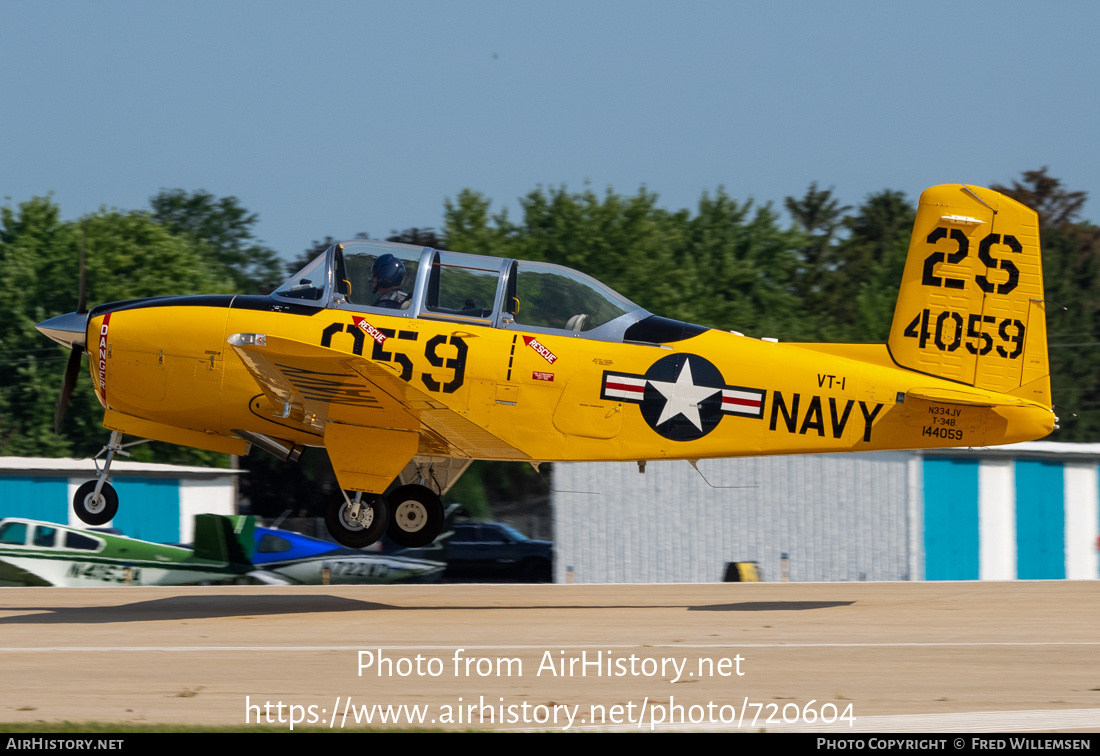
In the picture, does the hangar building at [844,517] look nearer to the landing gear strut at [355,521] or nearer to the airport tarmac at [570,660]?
the airport tarmac at [570,660]

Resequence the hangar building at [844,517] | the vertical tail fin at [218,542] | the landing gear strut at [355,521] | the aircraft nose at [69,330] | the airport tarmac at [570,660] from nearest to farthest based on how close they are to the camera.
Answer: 1. the airport tarmac at [570,660]
2. the landing gear strut at [355,521]
3. the aircraft nose at [69,330]
4. the vertical tail fin at [218,542]
5. the hangar building at [844,517]

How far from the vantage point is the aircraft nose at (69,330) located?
12.1 meters

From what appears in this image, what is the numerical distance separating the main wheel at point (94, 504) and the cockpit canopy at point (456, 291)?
292 cm

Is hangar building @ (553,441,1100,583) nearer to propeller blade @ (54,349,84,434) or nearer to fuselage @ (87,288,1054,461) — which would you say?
fuselage @ (87,288,1054,461)

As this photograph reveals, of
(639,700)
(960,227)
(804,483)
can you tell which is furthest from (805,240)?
(639,700)

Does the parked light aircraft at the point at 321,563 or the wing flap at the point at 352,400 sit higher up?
the wing flap at the point at 352,400

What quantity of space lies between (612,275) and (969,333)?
1291 inches

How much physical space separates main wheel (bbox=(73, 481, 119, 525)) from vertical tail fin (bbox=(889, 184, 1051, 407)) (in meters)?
8.44

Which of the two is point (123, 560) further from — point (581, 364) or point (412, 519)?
point (581, 364)

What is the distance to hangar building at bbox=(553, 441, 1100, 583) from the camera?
64.3ft

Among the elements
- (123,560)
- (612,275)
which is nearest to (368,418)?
(123,560)

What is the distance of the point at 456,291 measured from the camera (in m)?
11.6

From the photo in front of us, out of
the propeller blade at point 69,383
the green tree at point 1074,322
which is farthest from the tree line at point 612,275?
the propeller blade at point 69,383

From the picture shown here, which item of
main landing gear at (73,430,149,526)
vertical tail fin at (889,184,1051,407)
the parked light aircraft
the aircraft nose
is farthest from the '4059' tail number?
the parked light aircraft
